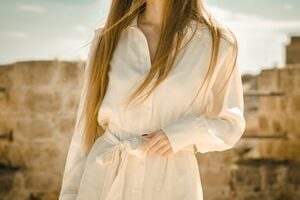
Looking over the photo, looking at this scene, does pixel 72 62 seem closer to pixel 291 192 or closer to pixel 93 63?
pixel 291 192

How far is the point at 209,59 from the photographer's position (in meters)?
2.53

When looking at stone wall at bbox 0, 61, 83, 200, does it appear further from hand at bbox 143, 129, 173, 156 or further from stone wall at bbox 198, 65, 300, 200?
hand at bbox 143, 129, 173, 156

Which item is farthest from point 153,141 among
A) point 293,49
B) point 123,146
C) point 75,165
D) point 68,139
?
point 293,49

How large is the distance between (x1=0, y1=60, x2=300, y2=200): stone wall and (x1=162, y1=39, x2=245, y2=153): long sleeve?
444cm

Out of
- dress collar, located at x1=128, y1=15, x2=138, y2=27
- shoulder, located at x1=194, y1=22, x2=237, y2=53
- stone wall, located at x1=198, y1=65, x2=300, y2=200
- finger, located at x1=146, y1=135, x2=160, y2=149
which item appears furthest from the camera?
stone wall, located at x1=198, y1=65, x2=300, y2=200

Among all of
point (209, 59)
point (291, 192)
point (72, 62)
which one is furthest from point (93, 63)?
point (291, 192)

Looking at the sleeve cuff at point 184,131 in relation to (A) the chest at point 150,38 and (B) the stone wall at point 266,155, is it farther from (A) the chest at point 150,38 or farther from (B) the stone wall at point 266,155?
(B) the stone wall at point 266,155

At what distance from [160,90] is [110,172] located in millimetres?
332

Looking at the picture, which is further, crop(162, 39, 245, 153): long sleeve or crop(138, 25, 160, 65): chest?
crop(138, 25, 160, 65): chest

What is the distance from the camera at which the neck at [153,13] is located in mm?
2643

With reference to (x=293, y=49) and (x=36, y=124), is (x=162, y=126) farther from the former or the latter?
(x=293, y=49)

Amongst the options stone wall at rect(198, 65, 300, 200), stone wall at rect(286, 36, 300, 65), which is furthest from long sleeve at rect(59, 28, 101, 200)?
stone wall at rect(286, 36, 300, 65)

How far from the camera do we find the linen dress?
2.46m

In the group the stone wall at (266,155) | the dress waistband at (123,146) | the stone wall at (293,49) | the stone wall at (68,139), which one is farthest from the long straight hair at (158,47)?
the stone wall at (293,49)
